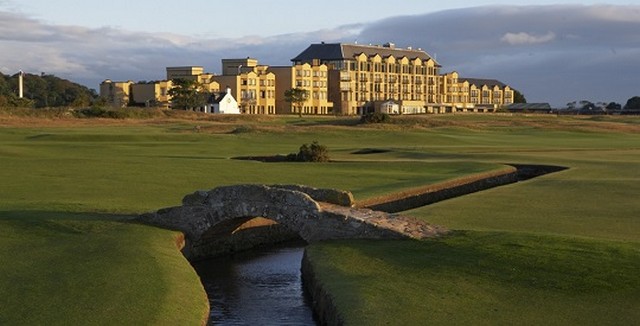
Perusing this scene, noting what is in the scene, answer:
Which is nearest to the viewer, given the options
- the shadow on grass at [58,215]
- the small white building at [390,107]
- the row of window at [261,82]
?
the shadow on grass at [58,215]

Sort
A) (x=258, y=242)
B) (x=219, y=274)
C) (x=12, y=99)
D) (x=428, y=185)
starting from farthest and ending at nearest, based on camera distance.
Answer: (x=12, y=99) < (x=428, y=185) < (x=258, y=242) < (x=219, y=274)

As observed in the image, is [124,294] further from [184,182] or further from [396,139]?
[396,139]

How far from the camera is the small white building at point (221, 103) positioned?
15950 cm

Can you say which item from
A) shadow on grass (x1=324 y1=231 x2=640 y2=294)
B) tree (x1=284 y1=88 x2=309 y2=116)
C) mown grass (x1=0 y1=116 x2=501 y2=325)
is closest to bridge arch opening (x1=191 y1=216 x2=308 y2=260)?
mown grass (x1=0 y1=116 x2=501 y2=325)

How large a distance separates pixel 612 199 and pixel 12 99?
114m

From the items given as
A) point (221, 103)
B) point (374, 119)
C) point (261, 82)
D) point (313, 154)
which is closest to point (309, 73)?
point (261, 82)

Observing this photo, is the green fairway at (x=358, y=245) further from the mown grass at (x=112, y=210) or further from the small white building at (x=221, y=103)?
the small white building at (x=221, y=103)

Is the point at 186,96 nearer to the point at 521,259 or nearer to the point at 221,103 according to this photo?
the point at 221,103

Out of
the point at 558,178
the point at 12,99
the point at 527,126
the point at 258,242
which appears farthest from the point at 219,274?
the point at 12,99

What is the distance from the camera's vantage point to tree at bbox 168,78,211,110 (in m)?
153

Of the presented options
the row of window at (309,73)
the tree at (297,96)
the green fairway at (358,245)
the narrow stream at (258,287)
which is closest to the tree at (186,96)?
the tree at (297,96)

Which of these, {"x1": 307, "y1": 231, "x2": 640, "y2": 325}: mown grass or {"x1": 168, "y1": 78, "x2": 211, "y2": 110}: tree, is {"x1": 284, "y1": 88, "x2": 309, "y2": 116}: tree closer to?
{"x1": 168, "y1": 78, "x2": 211, "y2": 110}: tree

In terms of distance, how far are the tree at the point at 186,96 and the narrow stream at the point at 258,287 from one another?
127 meters

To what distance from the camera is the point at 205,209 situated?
2531cm
